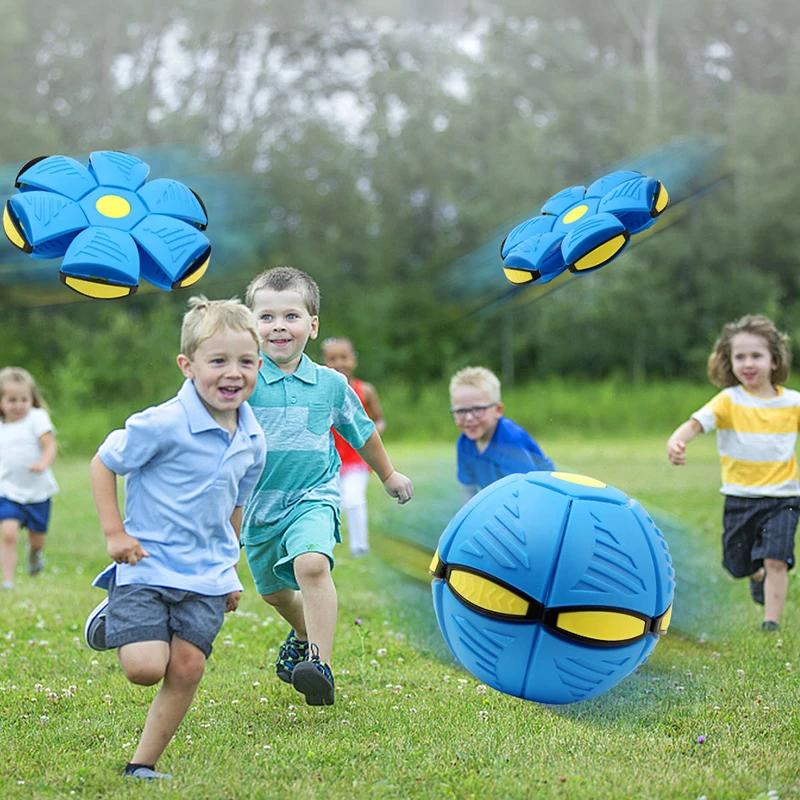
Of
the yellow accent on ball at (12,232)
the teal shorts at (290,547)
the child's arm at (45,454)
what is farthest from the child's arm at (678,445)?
the child's arm at (45,454)

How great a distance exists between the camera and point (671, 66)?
40344mm

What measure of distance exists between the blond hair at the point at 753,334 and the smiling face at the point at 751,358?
0.13 feet

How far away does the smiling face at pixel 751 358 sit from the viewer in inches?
272

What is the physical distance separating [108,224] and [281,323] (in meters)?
0.90

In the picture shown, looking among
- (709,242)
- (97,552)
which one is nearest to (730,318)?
(709,242)

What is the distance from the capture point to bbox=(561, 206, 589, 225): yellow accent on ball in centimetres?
506

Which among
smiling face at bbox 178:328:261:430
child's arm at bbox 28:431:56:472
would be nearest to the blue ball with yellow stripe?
smiling face at bbox 178:328:261:430

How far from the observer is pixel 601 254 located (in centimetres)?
495

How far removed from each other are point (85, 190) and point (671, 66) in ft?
128

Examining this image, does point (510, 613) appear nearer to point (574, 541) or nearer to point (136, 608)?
point (574, 541)

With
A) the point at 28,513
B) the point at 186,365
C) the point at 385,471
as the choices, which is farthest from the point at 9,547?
the point at 186,365

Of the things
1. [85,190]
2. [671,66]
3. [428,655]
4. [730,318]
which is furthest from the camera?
[671,66]

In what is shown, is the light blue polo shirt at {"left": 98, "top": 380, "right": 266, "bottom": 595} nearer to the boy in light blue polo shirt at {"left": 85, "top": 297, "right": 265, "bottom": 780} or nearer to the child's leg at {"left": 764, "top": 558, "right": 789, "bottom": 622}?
the boy in light blue polo shirt at {"left": 85, "top": 297, "right": 265, "bottom": 780}

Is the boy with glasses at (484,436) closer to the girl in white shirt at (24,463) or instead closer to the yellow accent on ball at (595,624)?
the yellow accent on ball at (595,624)
